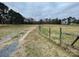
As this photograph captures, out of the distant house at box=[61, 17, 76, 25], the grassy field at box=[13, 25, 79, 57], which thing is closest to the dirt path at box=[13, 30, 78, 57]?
the grassy field at box=[13, 25, 79, 57]

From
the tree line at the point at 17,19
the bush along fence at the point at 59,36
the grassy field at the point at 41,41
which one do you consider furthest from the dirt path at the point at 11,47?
the bush along fence at the point at 59,36

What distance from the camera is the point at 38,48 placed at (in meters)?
4.79

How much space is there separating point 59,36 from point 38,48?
56 centimetres

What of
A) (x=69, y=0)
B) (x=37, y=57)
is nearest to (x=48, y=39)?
(x=37, y=57)

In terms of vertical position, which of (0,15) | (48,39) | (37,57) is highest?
(0,15)

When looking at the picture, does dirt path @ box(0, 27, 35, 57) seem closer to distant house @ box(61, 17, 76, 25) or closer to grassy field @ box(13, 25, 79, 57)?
grassy field @ box(13, 25, 79, 57)

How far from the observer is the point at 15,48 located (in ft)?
15.8

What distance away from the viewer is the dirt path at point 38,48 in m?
4.70

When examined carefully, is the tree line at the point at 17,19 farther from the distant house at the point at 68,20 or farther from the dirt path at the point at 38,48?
the dirt path at the point at 38,48

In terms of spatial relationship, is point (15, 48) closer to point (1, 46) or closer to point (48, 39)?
point (1, 46)

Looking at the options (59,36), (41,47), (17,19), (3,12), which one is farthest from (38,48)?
(3,12)

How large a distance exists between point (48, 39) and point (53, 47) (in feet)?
0.73

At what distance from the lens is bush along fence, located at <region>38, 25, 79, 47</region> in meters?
4.80

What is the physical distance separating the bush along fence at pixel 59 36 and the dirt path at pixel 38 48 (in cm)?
15
